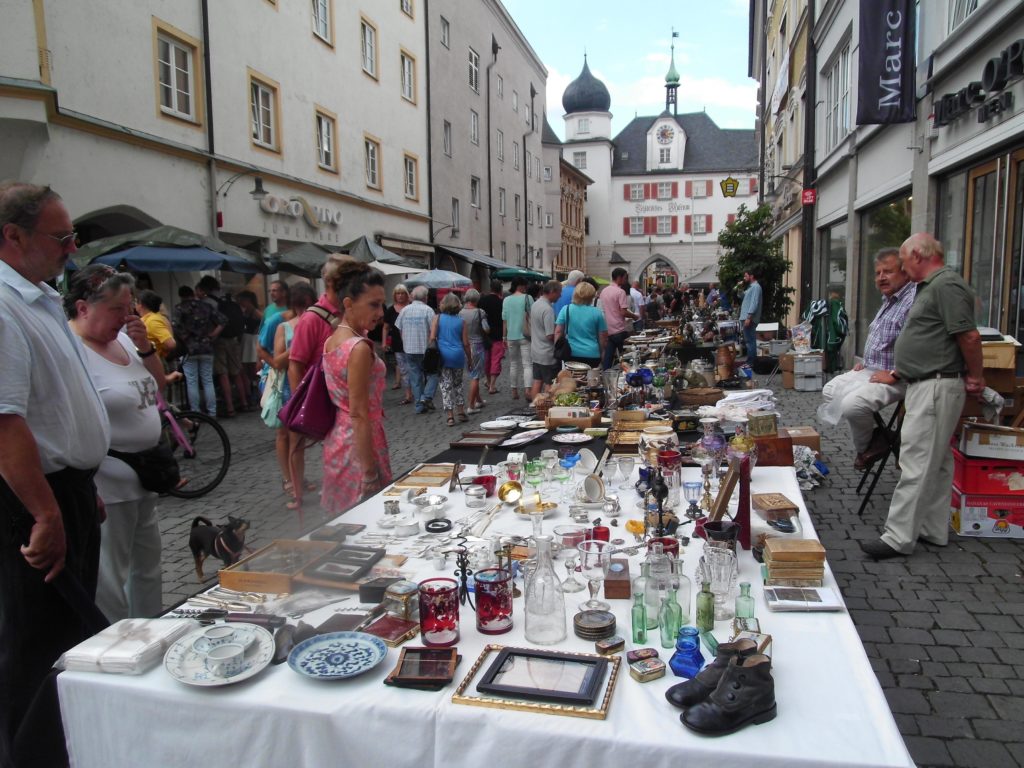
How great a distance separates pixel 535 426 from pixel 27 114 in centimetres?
747

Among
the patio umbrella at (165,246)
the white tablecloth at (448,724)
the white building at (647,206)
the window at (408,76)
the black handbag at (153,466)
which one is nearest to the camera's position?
the white tablecloth at (448,724)

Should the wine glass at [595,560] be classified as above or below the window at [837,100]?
below

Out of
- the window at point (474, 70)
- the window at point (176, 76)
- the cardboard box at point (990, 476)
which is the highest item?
the window at point (474, 70)

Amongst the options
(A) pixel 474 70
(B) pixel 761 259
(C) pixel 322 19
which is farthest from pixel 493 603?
(A) pixel 474 70

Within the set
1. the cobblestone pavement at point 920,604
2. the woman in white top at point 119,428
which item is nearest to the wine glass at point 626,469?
the cobblestone pavement at point 920,604

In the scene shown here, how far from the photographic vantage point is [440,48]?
24.6 m

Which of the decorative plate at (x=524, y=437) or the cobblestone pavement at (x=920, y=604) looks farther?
the decorative plate at (x=524, y=437)

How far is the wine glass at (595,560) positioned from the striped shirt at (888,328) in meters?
3.65

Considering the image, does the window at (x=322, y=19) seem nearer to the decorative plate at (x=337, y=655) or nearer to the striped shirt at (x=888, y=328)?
the striped shirt at (x=888, y=328)

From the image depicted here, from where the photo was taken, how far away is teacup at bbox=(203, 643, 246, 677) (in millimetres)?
1929

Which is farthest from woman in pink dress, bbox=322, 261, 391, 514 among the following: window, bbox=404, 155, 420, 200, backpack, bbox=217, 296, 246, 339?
window, bbox=404, 155, 420, 200

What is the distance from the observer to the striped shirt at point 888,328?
209 inches

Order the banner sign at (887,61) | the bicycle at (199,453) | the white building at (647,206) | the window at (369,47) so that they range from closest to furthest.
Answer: the bicycle at (199,453) → the banner sign at (887,61) → the window at (369,47) → the white building at (647,206)

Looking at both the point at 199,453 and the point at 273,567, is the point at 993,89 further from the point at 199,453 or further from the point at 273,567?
the point at 199,453
